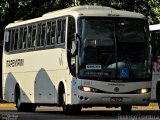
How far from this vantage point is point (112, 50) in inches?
865

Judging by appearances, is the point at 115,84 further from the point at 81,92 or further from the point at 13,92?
the point at 13,92

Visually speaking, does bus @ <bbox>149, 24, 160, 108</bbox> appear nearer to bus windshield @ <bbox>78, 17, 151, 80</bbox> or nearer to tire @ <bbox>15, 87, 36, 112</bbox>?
tire @ <bbox>15, 87, 36, 112</bbox>

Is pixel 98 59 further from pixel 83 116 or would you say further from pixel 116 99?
pixel 83 116

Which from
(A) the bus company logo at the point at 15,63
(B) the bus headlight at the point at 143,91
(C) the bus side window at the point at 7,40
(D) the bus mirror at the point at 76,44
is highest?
(C) the bus side window at the point at 7,40

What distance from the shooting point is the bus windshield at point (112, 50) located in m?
21.7

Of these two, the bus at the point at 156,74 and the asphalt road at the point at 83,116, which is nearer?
the asphalt road at the point at 83,116

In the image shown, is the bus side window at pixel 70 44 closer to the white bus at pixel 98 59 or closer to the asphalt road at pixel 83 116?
the white bus at pixel 98 59

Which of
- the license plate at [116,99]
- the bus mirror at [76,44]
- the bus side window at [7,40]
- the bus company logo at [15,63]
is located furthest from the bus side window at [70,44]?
the bus side window at [7,40]

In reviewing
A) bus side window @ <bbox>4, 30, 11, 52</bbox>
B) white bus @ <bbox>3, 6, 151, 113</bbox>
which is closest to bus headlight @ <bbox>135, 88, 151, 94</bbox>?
white bus @ <bbox>3, 6, 151, 113</bbox>

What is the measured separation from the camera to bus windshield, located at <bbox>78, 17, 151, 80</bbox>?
21734mm

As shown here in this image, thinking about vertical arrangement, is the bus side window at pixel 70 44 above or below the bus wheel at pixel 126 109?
above

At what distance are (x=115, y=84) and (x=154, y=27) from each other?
9023mm

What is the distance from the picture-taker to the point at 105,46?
21891 mm

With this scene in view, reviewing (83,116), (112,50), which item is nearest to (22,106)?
(83,116)
